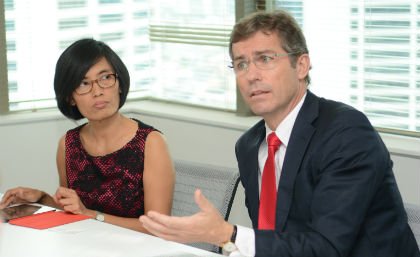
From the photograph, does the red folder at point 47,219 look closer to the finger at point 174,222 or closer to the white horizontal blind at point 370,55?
the finger at point 174,222

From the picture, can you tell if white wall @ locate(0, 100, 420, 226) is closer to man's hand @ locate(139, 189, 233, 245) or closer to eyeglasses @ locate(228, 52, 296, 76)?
eyeglasses @ locate(228, 52, 296, 76)

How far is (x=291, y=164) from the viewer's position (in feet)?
8.34

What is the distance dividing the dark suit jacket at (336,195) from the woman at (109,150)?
790 millimetres

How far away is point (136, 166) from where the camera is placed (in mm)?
3354

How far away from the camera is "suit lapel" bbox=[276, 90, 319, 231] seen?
254 centimetres

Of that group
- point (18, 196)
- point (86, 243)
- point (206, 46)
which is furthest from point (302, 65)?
point (206, 46)

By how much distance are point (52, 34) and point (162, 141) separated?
2.23 m

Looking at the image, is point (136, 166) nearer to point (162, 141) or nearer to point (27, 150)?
point (162, 141)

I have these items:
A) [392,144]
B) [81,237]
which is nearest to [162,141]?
[81,237]

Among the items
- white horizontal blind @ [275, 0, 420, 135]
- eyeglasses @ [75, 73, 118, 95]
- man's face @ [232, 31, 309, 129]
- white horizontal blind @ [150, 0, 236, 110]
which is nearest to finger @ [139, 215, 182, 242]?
man's face @ [232, 31, 309, 129]

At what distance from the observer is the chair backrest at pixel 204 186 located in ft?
9.76

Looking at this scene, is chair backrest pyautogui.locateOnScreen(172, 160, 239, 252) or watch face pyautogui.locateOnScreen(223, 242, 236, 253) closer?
watch face pyautogui.locateOnScreen(223, 242, 236, 253)

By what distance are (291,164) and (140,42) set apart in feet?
10.7

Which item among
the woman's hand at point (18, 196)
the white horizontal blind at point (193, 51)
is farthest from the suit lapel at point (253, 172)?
the white horizontal blind at point (193, 51)
